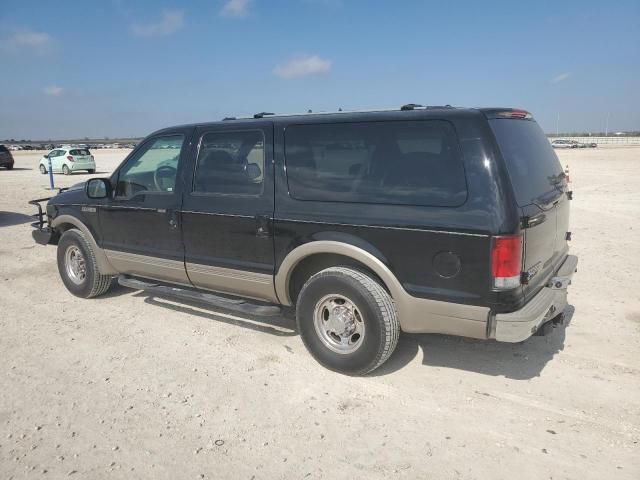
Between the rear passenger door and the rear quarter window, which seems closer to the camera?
the rear passenger door

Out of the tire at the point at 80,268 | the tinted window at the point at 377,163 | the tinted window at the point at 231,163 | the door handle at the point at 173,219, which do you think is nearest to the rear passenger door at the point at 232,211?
Answer: the tinted window at the point at 231,163

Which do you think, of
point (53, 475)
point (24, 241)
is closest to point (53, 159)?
point (24, 241)

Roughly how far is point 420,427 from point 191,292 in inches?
101

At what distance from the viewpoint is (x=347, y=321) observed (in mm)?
3822

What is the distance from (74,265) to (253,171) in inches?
118

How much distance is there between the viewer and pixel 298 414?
3348 millimetres

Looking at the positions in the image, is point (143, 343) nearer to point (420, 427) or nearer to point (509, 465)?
point (420, 427)

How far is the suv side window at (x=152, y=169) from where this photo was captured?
479 cm

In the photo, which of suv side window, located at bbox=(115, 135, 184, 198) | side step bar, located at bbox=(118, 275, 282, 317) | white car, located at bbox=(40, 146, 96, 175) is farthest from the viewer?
white car, located at bbox=(40, 146, 96, 175)

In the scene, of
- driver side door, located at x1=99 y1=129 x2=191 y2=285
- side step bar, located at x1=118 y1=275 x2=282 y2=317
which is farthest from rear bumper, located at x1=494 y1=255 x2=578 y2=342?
driver side door, located at x1=99 y1=129 x2=191 y2=285

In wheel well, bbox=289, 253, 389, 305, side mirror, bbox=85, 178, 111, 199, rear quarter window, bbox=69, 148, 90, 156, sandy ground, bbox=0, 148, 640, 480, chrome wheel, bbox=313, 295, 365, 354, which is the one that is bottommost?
sandy ground, bbox=0, 148, 640, 480

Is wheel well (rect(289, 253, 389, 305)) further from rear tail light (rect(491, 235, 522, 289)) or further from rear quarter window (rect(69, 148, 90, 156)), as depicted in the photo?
rear quarter window (rect(69, 148, 90, 156))

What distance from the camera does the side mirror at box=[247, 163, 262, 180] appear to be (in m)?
4.17

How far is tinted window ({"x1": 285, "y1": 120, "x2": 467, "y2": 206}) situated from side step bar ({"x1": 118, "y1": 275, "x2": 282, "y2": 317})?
3.41ft
